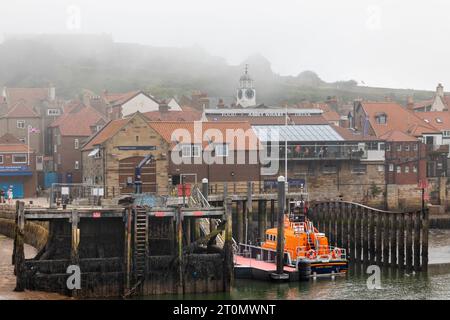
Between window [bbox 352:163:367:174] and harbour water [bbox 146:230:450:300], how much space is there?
108 feet

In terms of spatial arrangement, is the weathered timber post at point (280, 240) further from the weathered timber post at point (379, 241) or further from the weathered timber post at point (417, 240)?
the weathered timber post at point (379, 241)

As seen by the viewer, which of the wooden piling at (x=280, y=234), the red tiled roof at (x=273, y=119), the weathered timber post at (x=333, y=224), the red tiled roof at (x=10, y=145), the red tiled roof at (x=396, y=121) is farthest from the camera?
the red tiled roof at (x=396, y=121)

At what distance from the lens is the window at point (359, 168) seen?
279 feet

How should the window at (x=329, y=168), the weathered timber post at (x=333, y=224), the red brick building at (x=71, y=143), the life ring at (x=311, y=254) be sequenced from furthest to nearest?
the red brick building at (x=71, y=143), the window at (x=329, y=168), the weathered timber post at (x=333, y=224), the life ring at (x=311, y=254)

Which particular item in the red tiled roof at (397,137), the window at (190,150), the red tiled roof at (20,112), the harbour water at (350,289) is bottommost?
the harbour water at (350,289)

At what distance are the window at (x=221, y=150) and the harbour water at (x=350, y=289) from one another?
76.8ft

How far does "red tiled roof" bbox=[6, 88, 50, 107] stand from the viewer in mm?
115625

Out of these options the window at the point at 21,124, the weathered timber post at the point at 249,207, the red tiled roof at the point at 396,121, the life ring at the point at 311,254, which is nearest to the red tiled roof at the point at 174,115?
the window at the point at 21,124

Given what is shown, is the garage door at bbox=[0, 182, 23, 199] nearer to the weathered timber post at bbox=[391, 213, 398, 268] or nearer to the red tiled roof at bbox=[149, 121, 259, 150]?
the red tiled roof at bbox=[149, 121, 259, 150]

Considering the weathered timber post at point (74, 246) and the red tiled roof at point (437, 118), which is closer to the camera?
the weathered timber post at point (74, 246)

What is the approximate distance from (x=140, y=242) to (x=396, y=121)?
5979 centimetres

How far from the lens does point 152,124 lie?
238 ft

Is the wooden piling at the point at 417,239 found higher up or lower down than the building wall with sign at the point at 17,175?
lower down
